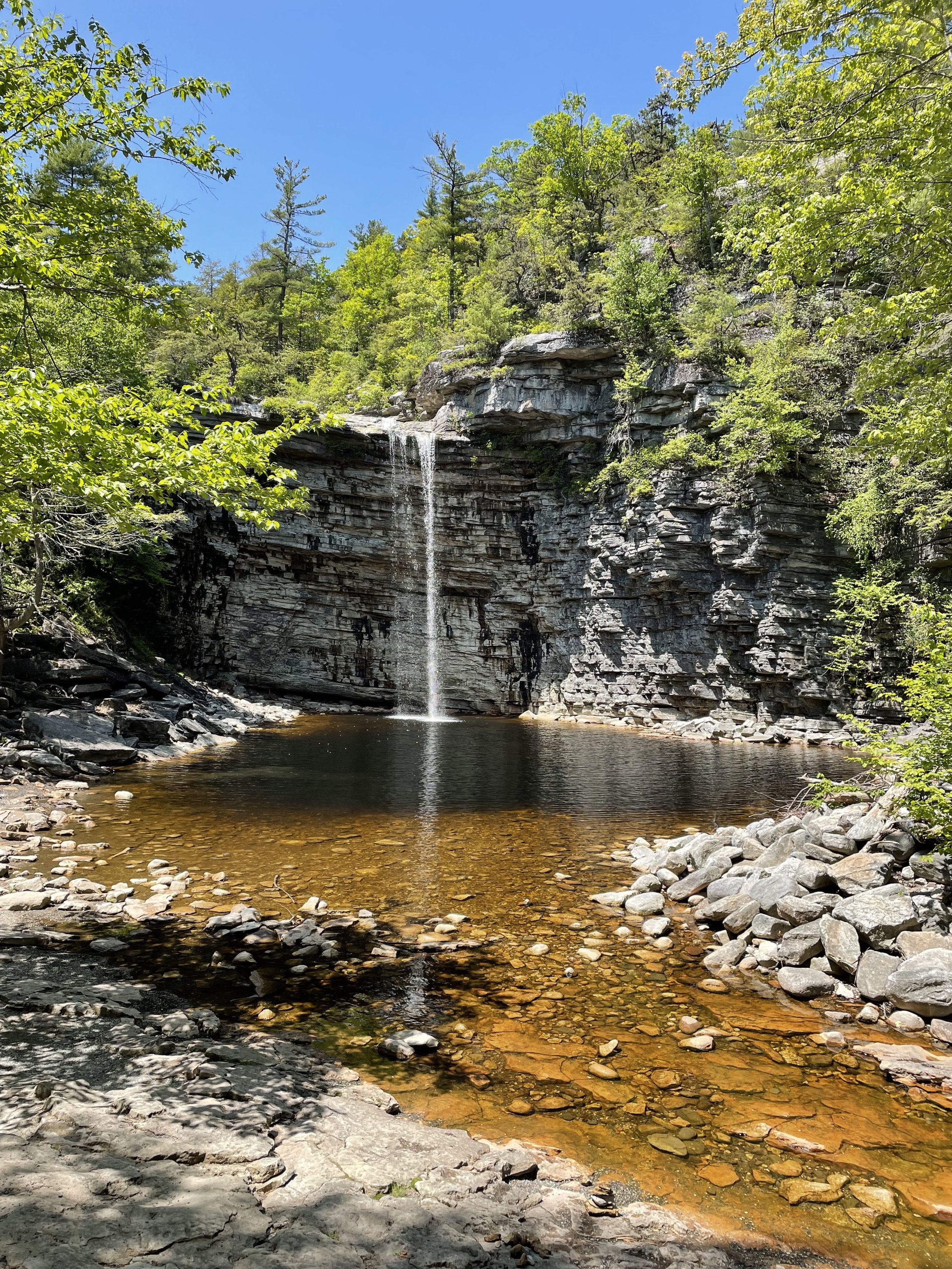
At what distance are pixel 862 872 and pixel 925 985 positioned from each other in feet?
4.79

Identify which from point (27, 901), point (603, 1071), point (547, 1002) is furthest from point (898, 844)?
point (27, 901)

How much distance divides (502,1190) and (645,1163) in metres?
1.00

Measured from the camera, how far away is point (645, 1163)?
3551mm

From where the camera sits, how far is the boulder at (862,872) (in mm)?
6277

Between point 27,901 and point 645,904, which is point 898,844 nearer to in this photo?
point 645,904

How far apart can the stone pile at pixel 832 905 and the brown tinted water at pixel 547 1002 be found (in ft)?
1.16

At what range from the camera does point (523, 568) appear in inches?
1268

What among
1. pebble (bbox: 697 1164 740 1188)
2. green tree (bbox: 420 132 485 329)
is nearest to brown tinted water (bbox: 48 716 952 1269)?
pebble (bbox: 697 1164 740 1188)

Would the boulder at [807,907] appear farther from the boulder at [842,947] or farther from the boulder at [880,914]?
the boulder at [842,947]

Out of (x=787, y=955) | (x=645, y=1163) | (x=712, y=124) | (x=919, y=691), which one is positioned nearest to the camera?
(x=645, y=1163)

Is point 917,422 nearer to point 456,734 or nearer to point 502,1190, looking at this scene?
point 502,1190

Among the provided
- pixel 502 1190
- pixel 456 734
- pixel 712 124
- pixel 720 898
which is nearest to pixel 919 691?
pixel 720 898

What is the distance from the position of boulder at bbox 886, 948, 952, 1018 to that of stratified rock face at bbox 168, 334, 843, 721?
67.5ft

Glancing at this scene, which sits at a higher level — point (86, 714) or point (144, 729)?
point (86, 714)
